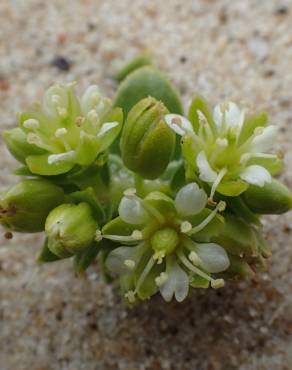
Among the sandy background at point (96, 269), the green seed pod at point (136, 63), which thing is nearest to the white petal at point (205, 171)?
the sandy background at point (96, 269)

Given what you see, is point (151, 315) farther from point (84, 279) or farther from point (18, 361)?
point (18, 361)

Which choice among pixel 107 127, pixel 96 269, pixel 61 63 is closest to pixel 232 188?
pixel 107 127

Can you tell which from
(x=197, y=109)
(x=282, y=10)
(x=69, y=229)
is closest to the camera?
(x=69, y=229)

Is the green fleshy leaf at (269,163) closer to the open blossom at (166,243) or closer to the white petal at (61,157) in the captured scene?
the open blossom at (166,243)

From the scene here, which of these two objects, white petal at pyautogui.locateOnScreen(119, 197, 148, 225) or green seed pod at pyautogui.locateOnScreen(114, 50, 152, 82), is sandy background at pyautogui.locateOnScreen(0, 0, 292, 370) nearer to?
green seed pod at pyautogui.locateOnScreen(114, 50, 152, 82)

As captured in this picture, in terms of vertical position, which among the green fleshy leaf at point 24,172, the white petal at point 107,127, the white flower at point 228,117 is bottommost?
the green fleshy leaf at point 24,172

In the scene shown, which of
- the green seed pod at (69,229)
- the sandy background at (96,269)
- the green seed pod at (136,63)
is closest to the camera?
the green seed pod at (69,229)

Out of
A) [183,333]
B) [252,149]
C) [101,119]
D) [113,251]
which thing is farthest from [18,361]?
[252,149]

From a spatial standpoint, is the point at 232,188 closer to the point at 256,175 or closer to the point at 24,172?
the point at 256,175
